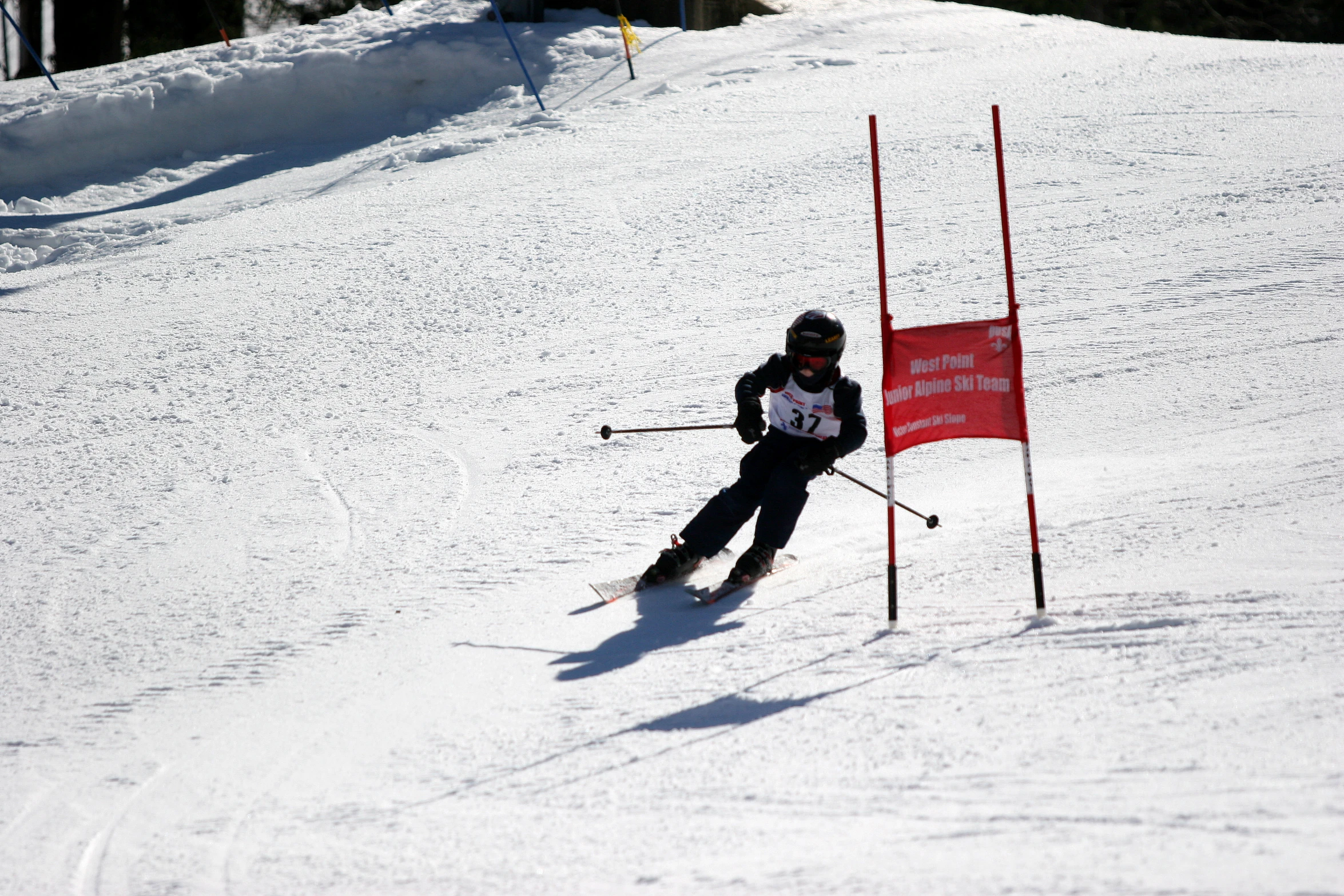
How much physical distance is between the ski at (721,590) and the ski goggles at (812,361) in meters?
0.95

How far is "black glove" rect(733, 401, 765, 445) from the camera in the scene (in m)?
4.83

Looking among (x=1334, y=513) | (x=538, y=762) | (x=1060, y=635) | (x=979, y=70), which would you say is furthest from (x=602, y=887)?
(x=979, y=70)

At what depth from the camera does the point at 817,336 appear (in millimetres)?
4754

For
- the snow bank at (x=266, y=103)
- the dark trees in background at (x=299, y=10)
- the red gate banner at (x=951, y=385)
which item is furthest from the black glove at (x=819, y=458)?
the dark trees in background at (x=299, y=10)

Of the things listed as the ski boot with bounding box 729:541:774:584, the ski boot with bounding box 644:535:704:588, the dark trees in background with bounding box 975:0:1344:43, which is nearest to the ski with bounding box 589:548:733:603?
the ski boot with bounding box 644:535:704:588

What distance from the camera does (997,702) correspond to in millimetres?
3439

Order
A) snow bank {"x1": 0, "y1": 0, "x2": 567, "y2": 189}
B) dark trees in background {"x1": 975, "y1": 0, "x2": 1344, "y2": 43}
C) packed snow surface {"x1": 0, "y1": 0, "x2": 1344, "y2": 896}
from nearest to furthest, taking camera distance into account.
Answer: packed snow surface {"x1": 0, "y1": 0, "x2": 1344, "y2": 896} < snow bank {"x1": 0, "y1": 0, "x2": 567, "y2": 189} < dark trees in background {"x1": 975, "y1": 0, "x2": 1344, "y2": 43}

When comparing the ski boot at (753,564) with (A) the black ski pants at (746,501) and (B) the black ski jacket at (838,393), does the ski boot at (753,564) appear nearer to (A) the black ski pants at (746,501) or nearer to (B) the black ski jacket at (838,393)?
(A) the black ski pants at (746,501)

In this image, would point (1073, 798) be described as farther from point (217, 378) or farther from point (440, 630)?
point (217, 378)

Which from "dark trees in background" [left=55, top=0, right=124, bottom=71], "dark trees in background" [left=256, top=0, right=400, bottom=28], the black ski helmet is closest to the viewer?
the black ski helmet

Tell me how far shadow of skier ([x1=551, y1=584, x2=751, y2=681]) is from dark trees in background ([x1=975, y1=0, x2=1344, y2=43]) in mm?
23599

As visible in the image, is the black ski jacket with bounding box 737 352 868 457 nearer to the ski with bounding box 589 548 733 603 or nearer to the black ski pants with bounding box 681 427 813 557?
the black ski pants with bounding box 681 427 813 557

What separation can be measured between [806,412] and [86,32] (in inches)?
830

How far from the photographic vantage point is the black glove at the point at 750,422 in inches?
190
